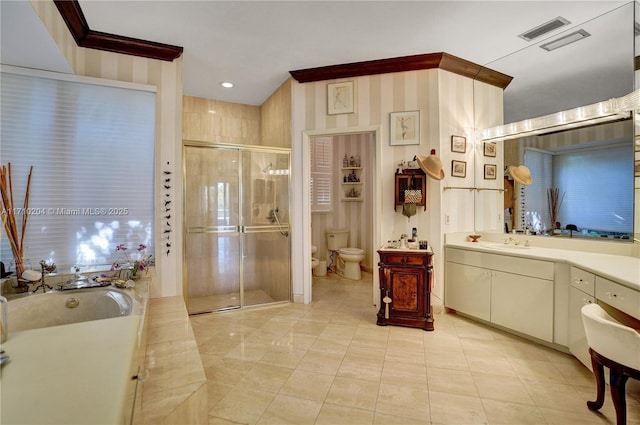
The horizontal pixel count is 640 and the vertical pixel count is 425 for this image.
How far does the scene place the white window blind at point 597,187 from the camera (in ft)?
7.87

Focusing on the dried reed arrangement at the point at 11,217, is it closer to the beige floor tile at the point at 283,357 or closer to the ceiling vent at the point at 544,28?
the beige floor tile at the point at 283,357

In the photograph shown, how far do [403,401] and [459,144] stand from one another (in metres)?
2.68

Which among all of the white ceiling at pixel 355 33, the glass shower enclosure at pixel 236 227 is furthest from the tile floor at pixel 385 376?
the white ceiling at pixel 355 33

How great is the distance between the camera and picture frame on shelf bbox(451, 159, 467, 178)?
3.29 m

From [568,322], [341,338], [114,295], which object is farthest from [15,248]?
[568,322]

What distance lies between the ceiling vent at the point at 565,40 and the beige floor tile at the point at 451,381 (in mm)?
3051

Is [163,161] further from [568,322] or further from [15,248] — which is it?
[568,322]

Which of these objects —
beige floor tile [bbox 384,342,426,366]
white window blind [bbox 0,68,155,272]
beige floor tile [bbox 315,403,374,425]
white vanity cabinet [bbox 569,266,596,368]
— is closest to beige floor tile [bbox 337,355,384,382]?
beige floor tile [bbox 384,342,426,366]

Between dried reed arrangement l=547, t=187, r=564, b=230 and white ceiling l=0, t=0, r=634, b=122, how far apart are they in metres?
0.82

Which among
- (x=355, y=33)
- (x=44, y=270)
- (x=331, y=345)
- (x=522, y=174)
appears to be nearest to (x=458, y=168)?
(x=522, y=174)

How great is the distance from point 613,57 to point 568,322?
7.48 ft

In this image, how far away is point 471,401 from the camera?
5.91 ft

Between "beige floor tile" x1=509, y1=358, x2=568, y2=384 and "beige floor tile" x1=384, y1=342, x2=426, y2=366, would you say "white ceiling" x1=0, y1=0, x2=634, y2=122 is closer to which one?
"beige floor tile" x1=509, y1=358, x2=568, y2=384

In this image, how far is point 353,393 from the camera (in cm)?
189
